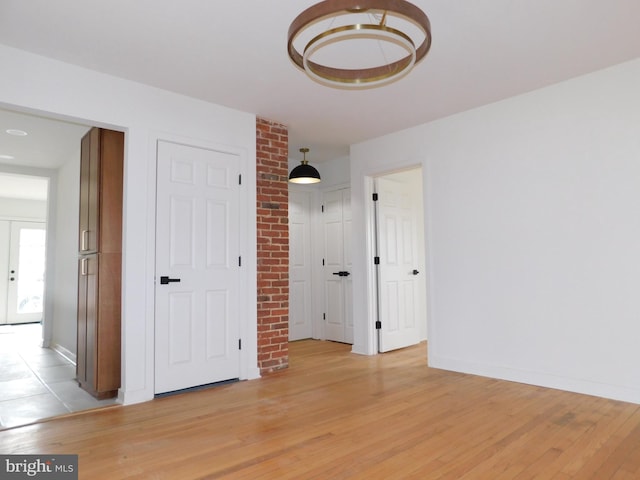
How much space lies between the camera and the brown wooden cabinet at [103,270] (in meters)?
3.32

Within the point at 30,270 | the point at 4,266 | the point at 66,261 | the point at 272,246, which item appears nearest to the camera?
the point at 272,246

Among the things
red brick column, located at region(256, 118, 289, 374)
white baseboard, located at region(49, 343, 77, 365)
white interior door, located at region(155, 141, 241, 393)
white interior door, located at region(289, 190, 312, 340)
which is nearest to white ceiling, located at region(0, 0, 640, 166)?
red brick column, located at region(256, 118, 289, 374)

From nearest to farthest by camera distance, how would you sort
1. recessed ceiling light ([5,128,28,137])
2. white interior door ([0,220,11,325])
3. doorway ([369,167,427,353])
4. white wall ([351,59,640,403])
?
white wall ([351,59,640,403]) → recessed ceiling light ([5,128,28,137]) → doorway ([369,167,427,353]) → white interior door ([0,220,11,325])

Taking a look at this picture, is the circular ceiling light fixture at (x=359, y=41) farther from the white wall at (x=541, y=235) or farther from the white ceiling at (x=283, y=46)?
the white wall at (x=541, y=235)

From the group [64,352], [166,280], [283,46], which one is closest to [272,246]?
[166,280]

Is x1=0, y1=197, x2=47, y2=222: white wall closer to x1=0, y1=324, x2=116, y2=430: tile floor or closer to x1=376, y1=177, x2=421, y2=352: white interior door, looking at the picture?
x1=0, y1=324, x2=116, y2=430: tile floor

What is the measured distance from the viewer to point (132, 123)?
3.32 meters

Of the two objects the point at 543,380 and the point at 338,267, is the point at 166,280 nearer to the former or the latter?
the point at 338,267

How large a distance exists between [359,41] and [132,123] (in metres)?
1.90

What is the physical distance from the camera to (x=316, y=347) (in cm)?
539

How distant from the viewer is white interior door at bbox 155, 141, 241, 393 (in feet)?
11.2

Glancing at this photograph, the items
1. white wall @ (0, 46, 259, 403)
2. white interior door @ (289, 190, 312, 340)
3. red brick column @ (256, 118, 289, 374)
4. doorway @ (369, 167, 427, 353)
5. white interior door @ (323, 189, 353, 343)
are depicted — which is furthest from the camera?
white interior door @ (289, 190, 312, 340)

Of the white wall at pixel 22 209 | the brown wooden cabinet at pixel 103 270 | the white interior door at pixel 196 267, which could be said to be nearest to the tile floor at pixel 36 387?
the brown wooden cabinet at pixel 103 270

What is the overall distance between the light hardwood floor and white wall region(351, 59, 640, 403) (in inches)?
13.1
